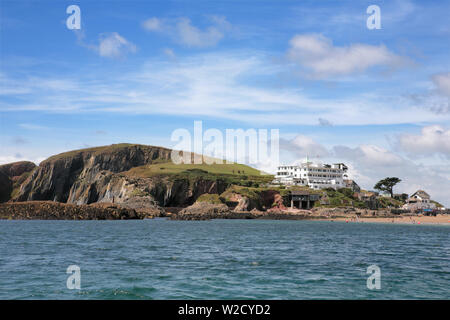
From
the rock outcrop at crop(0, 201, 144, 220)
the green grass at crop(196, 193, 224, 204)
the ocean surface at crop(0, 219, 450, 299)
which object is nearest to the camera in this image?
the ocean surface at crop(0, 219, 450, 299)

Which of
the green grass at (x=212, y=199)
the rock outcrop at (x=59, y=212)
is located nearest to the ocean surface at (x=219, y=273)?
the rock outcrop at (x=59, y=212)

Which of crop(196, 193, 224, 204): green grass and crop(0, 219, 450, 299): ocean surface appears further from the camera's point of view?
crop(196, 193, 224, 204): green grass

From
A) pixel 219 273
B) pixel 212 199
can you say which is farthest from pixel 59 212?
pixel 219 273

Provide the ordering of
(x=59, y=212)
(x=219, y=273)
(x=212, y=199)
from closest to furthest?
1. (x=219, y=273)
2. (x=59, y=212)
3. (x=212, y=199)

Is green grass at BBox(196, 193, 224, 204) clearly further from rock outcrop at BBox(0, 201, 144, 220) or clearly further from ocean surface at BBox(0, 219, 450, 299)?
ocean surface at BBox(0, 219, 450, 299)

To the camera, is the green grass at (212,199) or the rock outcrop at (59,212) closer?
the rock outcrop at (59,212)

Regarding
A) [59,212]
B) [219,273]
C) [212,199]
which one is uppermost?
[212,199]

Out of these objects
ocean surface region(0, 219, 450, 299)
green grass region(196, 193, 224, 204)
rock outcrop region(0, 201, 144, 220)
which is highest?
green grass region(196, 193, 224, 204)

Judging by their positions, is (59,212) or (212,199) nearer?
(59,212)

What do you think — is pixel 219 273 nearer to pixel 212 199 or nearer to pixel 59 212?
pixel 59 212

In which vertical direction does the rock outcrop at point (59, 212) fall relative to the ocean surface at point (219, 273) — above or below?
below

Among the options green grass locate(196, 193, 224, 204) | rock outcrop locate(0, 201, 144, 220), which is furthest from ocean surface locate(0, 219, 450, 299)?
green grass locate(196, 193, 224, 204)

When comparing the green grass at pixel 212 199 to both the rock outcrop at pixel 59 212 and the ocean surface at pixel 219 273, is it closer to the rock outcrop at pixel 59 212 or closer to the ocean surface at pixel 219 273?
the rock outcrop at pixel 59 212
